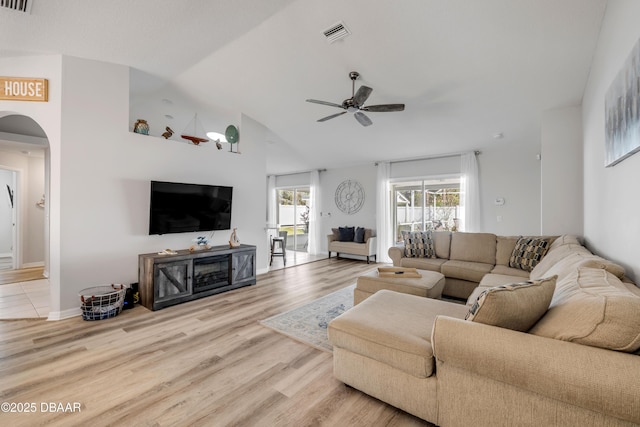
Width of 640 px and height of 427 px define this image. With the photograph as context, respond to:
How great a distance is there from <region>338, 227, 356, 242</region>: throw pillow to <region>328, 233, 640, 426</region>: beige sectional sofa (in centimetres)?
507

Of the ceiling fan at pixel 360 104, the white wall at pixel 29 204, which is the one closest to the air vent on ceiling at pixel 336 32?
the ceiling fan at pixel 360 104

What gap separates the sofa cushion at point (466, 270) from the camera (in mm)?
3623

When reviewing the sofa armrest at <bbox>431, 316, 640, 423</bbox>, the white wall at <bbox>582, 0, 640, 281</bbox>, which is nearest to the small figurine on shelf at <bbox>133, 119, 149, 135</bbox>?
the sofa armrest at <bbox>431, 316, 640, 423</bbox>

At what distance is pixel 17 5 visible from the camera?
7.76 ft

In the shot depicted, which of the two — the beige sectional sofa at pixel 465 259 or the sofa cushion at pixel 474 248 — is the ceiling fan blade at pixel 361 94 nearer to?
the beige sectional sofa at pixel 465 259

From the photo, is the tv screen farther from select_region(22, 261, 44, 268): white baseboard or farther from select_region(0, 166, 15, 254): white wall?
select_region(0, 166, 15, 254): white wall

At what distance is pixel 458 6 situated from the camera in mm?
2574

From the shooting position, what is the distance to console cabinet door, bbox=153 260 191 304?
132 inches

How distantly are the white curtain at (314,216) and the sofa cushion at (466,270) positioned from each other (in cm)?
443

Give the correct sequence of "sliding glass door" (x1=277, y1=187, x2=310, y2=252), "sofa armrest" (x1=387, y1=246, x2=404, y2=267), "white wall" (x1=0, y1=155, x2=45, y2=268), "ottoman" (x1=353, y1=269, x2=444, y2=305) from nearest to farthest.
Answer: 1. "ottoman" (x1=353, y1=269, x2=444, y2=305)
2. "sofa armrest" (x1=387, y1=246, x2=404, y2=267)
3. "white wall" (x1=0, y1=155, x2=45, y2=268)
4. "sliding glass door" (x1=277, y1=187, x2=310, y2=252)

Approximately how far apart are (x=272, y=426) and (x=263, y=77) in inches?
163

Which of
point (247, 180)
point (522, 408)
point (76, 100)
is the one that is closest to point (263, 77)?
point (247, 180)

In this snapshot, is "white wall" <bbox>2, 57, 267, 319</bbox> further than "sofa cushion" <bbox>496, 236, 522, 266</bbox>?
No

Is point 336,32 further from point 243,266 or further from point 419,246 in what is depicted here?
point 243,266
